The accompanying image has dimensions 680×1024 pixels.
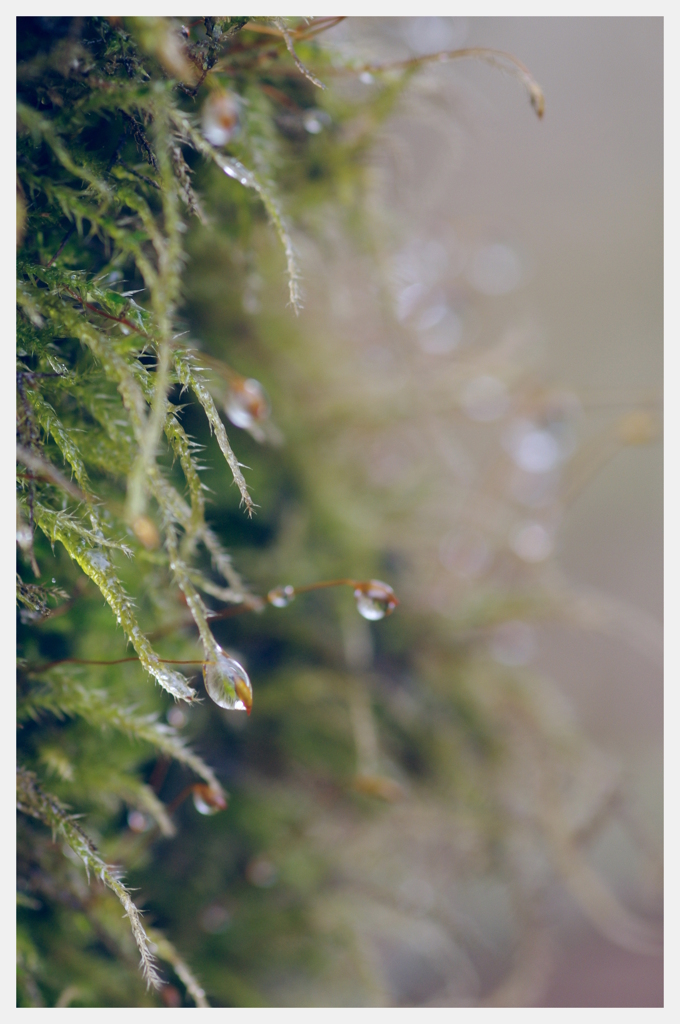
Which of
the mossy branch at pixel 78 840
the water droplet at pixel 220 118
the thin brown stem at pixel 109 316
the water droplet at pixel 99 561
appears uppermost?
the water droplet at pixel 220 118

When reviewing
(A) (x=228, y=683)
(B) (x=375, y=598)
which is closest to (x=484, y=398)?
(B) (x=375, y=598)

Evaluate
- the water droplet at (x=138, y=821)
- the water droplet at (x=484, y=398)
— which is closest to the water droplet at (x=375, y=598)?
the water droplet at (x=138, y=821)

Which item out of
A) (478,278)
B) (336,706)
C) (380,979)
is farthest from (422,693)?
(478,278)

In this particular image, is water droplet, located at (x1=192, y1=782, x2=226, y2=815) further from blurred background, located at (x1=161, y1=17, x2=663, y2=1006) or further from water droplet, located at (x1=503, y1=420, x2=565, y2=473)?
water droplet, located at (x1=503, y1=420, x2=565, y2=473)

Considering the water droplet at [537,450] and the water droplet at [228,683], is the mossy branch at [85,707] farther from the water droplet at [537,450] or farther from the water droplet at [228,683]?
the water droplet at [537,450]

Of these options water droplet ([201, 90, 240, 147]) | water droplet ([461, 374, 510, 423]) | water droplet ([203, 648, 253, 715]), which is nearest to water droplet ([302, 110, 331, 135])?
water droplet ([201, 90, 240, 147])
